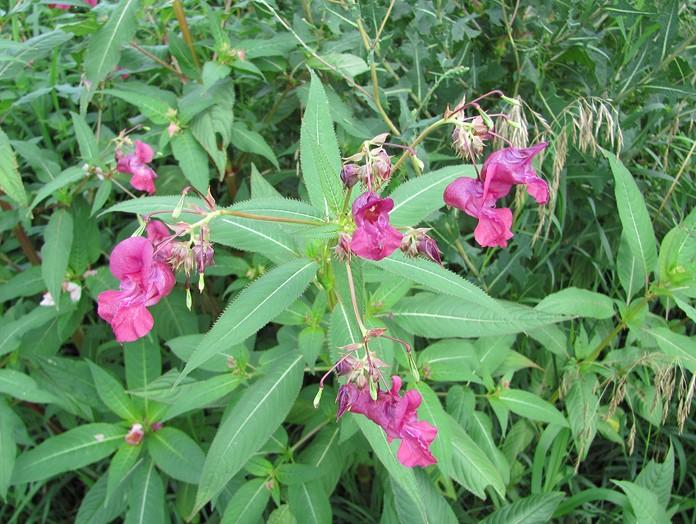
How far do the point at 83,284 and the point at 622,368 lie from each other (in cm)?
180

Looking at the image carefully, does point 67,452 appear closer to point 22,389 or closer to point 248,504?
point 22,389

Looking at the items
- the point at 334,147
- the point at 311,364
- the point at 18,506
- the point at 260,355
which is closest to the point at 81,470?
the point at 18,506

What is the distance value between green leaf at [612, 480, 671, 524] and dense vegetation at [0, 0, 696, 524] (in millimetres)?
10

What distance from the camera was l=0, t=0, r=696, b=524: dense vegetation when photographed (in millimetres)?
1301

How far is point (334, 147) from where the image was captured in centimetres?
150

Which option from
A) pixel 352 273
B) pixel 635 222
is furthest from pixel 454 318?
pixel 635 222

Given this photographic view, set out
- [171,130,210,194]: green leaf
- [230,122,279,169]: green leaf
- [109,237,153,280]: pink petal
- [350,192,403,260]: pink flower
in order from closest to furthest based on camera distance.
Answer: [350,192,403,260]: pink flower
[109,237,153,280]: pink petal
[171,130,210,194]: green leaf
[230,122,279,169]: green leaf

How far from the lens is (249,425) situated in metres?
1.51

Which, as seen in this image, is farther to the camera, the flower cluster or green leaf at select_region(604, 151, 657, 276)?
green leaf at select_region(604, 151, 657, 276)

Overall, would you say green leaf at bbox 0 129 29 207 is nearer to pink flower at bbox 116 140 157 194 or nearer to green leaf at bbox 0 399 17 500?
pink flower at bbox 116 140 157 194

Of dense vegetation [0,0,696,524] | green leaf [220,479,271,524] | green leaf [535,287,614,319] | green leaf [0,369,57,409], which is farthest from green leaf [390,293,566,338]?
green leaf [0,369,57,409]

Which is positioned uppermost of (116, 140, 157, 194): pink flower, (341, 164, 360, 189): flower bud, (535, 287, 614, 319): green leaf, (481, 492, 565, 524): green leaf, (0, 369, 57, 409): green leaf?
(341, 164, 360, 189): flower bud

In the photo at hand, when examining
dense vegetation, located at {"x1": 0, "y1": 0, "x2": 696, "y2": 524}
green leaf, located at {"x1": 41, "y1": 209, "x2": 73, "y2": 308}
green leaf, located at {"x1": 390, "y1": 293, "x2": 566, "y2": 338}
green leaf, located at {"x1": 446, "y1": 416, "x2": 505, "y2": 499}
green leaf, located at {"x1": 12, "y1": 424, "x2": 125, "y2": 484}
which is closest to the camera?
dense vegetation, located at {"x1": 0, "y1": 0, "x2": 696, "y2": 524}

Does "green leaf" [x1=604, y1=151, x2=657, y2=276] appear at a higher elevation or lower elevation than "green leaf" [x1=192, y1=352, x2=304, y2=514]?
higher
